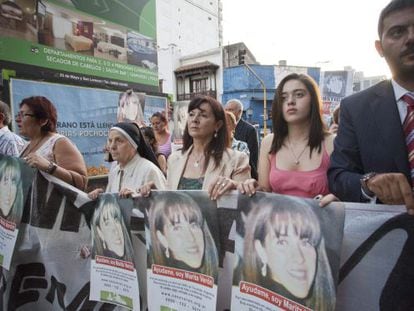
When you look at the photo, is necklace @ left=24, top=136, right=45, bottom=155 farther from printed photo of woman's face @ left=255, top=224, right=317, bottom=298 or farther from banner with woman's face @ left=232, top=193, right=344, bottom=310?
printed photo of woman's face @ left=255, top=224, right=317, bottom=298

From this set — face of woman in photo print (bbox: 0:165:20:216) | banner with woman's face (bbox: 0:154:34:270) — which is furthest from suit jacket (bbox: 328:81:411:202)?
face of woman in photo print (bbox: 0:165:20:216)

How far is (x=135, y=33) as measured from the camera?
19.8 feet

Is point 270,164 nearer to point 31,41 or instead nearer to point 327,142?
point 327,142

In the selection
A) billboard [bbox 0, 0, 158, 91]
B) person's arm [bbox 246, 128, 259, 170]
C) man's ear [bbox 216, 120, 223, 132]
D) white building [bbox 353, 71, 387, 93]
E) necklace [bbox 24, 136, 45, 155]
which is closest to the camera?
man's ear [bbox 216, 120, 223, 132]

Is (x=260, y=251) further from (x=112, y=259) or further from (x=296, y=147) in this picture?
(x=112, y=259)

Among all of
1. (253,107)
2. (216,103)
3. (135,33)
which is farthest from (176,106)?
(253,107)

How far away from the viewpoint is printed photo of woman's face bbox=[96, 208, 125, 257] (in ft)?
6.54

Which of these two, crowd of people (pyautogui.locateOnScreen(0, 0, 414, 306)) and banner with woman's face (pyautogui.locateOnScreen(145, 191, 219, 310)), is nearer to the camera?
crowd of people (pyautogui.locateOnScreen(0, 0, 414, 306))

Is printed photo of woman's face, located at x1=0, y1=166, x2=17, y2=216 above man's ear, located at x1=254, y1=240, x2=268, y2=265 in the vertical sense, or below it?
above

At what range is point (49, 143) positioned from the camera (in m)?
2.65

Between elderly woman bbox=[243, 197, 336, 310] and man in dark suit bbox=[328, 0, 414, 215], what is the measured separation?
22 cm

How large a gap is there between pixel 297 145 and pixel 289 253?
868 mm

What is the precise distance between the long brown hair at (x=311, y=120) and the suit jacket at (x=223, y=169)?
0.78 ft

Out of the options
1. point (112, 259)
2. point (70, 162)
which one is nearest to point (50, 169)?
point (70, 162)
